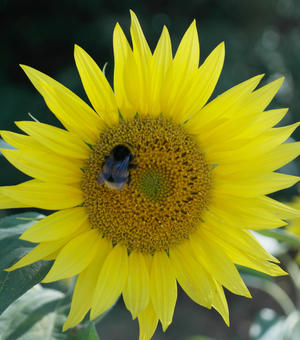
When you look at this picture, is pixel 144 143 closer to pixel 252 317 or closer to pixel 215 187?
pixel 215 187

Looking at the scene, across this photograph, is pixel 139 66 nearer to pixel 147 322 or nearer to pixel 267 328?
pixel 147 322

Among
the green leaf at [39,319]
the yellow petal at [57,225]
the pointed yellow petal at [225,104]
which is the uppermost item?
the pointed yellow petal at [225,104]

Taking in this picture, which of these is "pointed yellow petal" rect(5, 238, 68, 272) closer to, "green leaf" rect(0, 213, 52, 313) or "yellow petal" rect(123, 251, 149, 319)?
"green leaf" rect(0, 213, 52, 313)

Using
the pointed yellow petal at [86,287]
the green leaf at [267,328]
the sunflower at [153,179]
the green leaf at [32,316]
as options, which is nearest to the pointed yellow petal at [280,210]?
the sunflower at [153,179]

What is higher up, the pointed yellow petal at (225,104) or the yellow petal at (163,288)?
the pointed yellow petal at (225,104)

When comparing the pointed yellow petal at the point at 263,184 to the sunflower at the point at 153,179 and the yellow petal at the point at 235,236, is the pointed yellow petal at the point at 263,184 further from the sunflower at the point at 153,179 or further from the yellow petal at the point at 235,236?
the yellow petal at the point at 235,236

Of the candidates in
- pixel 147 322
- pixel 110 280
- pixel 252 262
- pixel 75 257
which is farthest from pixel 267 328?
pixel 75 257
